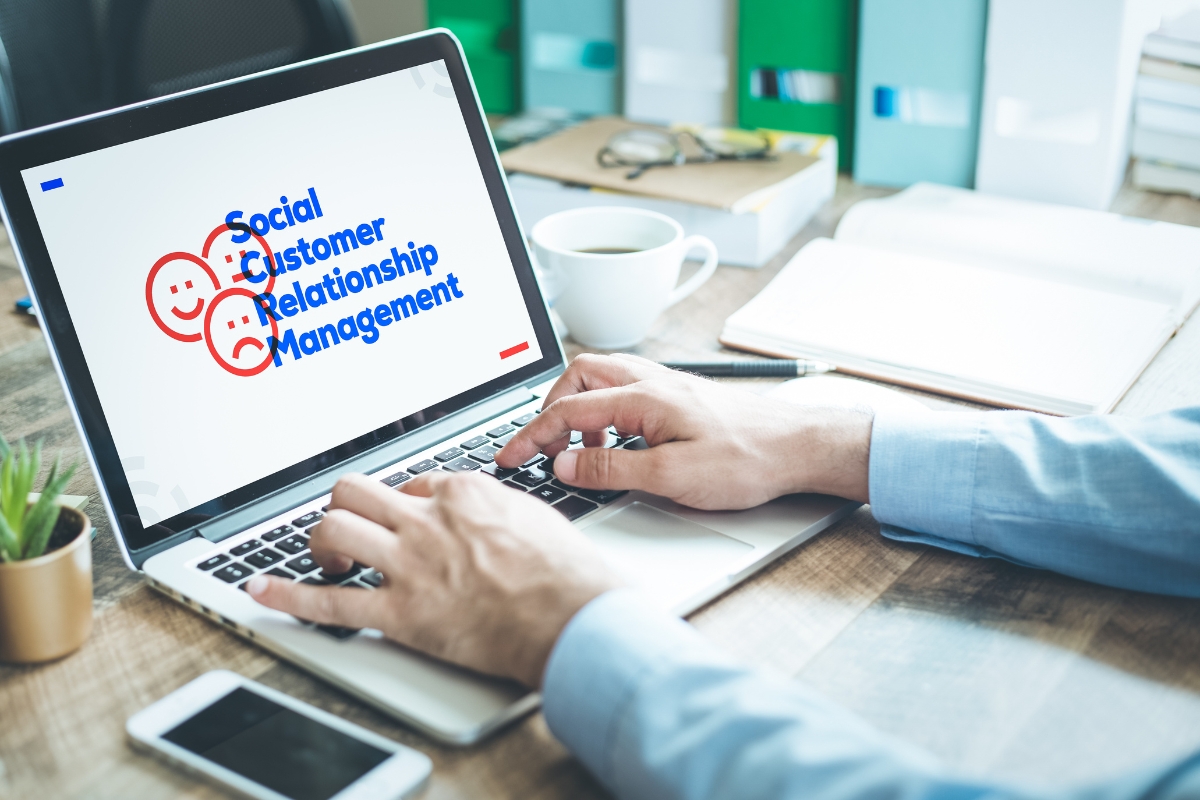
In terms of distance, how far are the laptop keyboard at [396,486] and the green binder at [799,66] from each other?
830 millimetres

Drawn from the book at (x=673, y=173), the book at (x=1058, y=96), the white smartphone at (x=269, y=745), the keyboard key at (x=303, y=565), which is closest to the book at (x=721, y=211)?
the book at (x=673, y=173)

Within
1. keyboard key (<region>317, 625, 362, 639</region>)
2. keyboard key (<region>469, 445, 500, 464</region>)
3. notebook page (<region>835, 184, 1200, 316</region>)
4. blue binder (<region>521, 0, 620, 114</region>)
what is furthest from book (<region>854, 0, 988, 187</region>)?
keyboard key (<region>317, 625, 362, 639</region>)

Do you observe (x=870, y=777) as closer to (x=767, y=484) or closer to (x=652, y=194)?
(x=767, y=484)

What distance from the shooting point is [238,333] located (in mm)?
766

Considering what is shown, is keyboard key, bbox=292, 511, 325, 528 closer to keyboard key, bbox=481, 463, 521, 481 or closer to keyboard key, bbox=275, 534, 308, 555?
keyboard key, bbox=275, 534, 308, 555

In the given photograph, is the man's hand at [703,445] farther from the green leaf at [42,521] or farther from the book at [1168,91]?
the book at [1168,91]

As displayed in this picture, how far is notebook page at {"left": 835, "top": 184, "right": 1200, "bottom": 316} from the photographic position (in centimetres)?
112

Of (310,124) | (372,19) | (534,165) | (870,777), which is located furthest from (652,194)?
(372,19)

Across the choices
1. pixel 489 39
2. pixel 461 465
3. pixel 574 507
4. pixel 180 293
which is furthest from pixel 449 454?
pixel 489 39

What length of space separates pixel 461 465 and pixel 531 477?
58mm

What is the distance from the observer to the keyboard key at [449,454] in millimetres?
823

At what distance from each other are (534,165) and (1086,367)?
0.71 m

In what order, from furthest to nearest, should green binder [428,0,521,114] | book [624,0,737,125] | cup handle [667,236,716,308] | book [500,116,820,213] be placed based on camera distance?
green binder [428,0,521,114], book [624,0,737,125], book [500,116,820,213], cup handle [667,236,716,308]

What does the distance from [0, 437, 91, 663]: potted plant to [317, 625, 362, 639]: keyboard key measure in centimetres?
15
